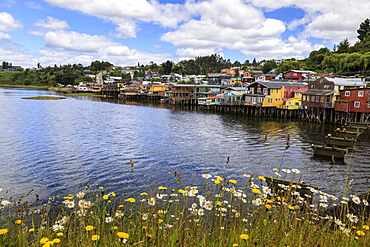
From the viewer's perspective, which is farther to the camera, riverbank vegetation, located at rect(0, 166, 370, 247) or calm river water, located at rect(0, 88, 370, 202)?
calm river water, located at rect(0, 88, 370, 202)

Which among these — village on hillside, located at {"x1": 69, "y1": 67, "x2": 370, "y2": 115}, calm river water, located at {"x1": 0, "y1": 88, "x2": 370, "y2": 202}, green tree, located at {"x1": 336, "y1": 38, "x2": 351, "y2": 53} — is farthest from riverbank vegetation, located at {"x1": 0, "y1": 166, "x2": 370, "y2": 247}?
green tree, located at {"x1": 336, "y1": 38, "x2": 351, "y2": 53}

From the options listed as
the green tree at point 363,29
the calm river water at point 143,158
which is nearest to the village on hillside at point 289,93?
the calm river water at point 143,158

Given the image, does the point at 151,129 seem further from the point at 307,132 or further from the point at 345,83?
the point at 345,83

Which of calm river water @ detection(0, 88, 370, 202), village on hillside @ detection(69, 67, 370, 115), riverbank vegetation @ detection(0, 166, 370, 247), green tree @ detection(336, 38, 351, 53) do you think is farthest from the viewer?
green tree @ detection(336, 38, 351, 53)

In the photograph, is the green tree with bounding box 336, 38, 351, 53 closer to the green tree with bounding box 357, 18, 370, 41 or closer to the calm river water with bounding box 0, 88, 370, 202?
the green tree with bounding box 357, 18, 370, 41

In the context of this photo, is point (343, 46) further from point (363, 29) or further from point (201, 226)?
point (201, 226)

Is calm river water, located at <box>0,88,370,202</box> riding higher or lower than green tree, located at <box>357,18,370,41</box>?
lower

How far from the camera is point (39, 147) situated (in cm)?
2281

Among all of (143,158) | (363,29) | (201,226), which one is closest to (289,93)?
(143,158)

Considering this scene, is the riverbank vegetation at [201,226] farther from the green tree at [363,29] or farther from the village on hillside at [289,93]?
the green tree at [363,29]

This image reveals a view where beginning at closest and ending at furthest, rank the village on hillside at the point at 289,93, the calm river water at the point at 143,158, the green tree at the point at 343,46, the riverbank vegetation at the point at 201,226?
the riverbank vegetation at the point at 201,226, the calm river water at the point at 143,158, the village on hillside at the point at 289,93, the green tree at the point at 343,46

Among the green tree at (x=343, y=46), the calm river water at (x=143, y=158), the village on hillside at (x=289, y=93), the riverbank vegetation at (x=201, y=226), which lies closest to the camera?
the riverbank vegetation at (x=201, y=226)

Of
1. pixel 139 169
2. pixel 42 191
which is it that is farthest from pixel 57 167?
pixel 139 169

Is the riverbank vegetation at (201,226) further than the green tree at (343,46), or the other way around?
the green tree at (343,46)
